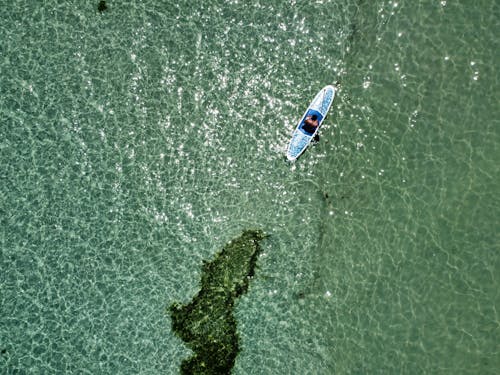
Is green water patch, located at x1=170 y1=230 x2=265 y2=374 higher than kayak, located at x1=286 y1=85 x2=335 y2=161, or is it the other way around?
kayak, located at x1=286 y1=85 x2=335 y2=161

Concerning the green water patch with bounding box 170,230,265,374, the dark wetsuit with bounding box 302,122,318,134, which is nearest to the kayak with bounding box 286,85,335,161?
the dark wetsuit with bounding box 302,122,318,134

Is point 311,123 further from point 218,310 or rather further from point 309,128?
point 218,310

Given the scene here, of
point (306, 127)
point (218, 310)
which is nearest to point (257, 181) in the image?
point (306, 127)

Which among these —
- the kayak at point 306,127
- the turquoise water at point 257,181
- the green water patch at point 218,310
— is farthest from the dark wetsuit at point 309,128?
the green water patch at point 218,310

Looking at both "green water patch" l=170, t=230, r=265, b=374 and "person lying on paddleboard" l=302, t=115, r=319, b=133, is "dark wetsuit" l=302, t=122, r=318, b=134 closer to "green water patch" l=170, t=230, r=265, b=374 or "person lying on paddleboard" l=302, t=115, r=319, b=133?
"person lying on paddleboard" l=302, t=115, r=319, b=133

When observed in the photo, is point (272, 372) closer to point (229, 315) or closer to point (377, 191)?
point (229, 315)

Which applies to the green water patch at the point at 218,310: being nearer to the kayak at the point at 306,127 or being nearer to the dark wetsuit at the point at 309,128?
the kayak at the point at 306,127
